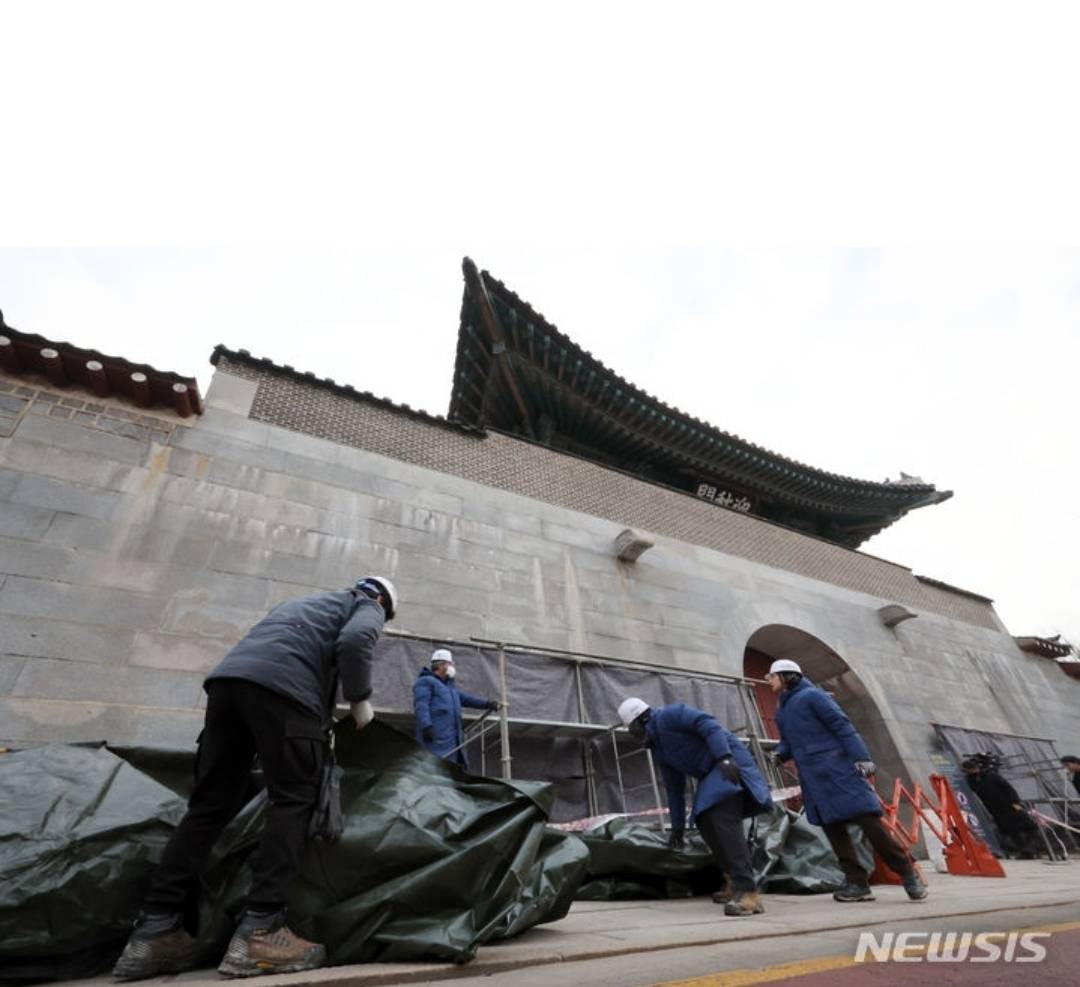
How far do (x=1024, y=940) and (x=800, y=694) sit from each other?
7.82 ft

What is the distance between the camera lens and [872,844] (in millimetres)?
3900

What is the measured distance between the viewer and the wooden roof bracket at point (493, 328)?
8.58 metres

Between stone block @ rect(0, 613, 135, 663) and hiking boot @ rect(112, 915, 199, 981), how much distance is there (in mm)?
3444

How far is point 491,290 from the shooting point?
29.1ft

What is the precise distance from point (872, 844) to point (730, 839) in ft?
3.78

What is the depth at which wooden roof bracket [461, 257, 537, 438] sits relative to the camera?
28.1 feet

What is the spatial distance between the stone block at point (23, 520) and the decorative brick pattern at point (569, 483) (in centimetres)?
229

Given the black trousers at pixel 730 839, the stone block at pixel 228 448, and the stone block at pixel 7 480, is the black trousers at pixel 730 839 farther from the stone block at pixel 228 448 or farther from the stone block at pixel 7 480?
the stone block at pixel 7 480

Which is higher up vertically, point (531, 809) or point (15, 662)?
point (15, 662)

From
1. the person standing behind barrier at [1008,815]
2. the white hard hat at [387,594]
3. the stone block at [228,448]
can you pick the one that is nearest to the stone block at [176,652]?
the stone block at [228,448]

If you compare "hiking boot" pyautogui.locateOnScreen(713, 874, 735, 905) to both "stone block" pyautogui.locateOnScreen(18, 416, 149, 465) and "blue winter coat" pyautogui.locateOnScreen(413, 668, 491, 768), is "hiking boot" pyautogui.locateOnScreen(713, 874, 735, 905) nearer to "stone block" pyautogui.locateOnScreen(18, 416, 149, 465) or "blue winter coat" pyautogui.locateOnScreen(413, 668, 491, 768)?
"blue winter coat" pyautogui.locateOnScreen(413, 668, 491, 768)

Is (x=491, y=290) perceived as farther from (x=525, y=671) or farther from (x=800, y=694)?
(x=800, y=694)

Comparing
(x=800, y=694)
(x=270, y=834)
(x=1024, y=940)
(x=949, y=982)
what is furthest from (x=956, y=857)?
(x=270, y=834)

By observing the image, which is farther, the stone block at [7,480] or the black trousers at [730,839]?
the stone block at [7,480]
